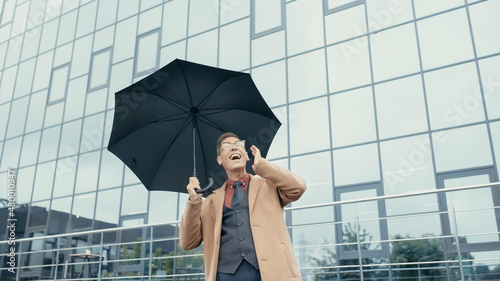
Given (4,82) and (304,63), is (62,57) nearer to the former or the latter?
(4,82)

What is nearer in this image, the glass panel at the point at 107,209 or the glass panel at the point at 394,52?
the glass panel at the point at 394,52

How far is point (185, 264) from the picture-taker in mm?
9352

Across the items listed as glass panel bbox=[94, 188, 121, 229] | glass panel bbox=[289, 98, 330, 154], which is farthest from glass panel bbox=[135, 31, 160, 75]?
glass panel bbox=[289, 98, 330, 154]

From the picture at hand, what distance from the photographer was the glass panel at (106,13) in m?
13.1

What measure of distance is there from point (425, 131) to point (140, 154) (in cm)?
650

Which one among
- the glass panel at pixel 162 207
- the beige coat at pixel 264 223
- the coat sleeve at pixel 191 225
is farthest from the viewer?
the glass panel at pixel 162 207

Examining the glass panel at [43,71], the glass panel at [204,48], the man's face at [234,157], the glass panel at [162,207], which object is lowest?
the man's face at [234,157]

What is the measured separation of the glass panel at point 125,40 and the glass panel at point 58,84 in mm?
1892

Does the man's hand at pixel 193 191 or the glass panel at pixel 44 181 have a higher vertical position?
the glass panel at pixel 44 181

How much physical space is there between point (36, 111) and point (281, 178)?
13.3 metres

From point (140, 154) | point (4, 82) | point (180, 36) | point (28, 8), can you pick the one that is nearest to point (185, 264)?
point (180, 36)

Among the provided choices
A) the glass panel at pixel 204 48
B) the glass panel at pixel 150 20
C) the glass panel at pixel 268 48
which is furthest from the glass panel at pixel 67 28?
the glass panel at pixel 268 48

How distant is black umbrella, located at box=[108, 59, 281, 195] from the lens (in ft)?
8.44

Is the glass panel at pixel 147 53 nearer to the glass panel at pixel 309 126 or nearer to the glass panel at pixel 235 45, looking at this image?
the glass panel at pixel 235 45
